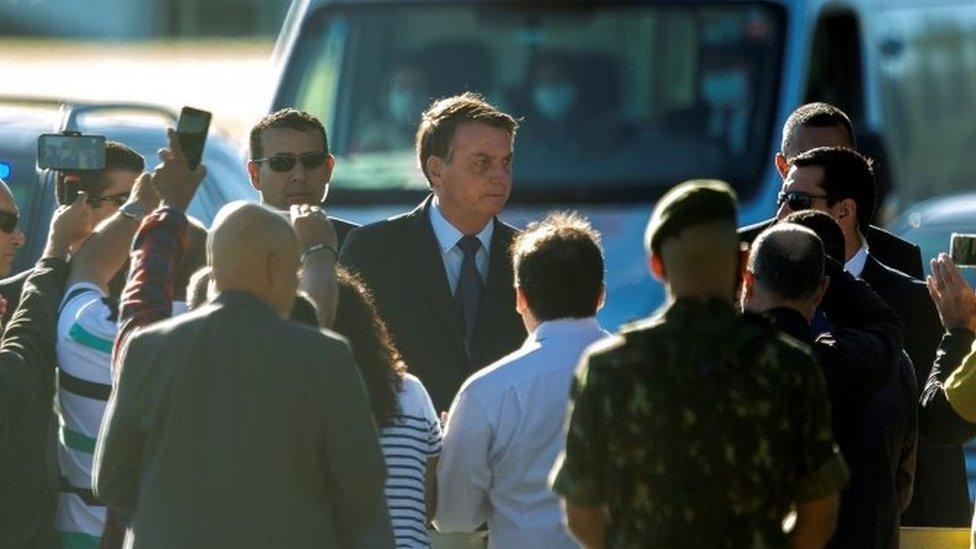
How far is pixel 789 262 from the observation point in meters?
5.98

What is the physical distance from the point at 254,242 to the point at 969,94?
49.0ft

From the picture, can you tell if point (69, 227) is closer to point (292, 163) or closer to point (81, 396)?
point (81, 396)

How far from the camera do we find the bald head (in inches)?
222

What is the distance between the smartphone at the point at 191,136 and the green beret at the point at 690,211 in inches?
74.4

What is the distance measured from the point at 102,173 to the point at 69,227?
463 millimetres

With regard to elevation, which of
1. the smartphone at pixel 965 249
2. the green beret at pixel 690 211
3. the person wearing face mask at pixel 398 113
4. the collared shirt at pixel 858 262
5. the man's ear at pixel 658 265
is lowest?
the person wearing face mask at pixel 398 113

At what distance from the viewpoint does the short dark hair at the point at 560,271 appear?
630cm

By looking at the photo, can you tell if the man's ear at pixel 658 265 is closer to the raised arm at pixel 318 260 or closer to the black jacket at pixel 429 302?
the raised arm at pixel 318 260

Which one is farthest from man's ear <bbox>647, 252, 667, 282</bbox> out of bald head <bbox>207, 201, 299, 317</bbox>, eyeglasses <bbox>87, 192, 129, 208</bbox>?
eyeglasses <bbox>87, 192, 129, 208</bbox>

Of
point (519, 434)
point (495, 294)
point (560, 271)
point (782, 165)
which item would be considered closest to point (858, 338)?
point (560, 271)

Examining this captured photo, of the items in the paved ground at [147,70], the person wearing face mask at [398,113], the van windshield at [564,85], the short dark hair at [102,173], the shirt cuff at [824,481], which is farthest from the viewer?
the paved ground at [147,70]

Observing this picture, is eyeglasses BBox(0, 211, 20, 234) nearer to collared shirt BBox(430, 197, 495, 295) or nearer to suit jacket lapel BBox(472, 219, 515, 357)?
collared shirt BBox(430, 197, 495, 295)

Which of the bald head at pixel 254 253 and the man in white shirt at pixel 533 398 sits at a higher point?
the bald head at pixel 254 253

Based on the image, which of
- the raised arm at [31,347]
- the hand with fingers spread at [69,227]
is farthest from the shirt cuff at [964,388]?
the hand with fingers spread at [69,227]
